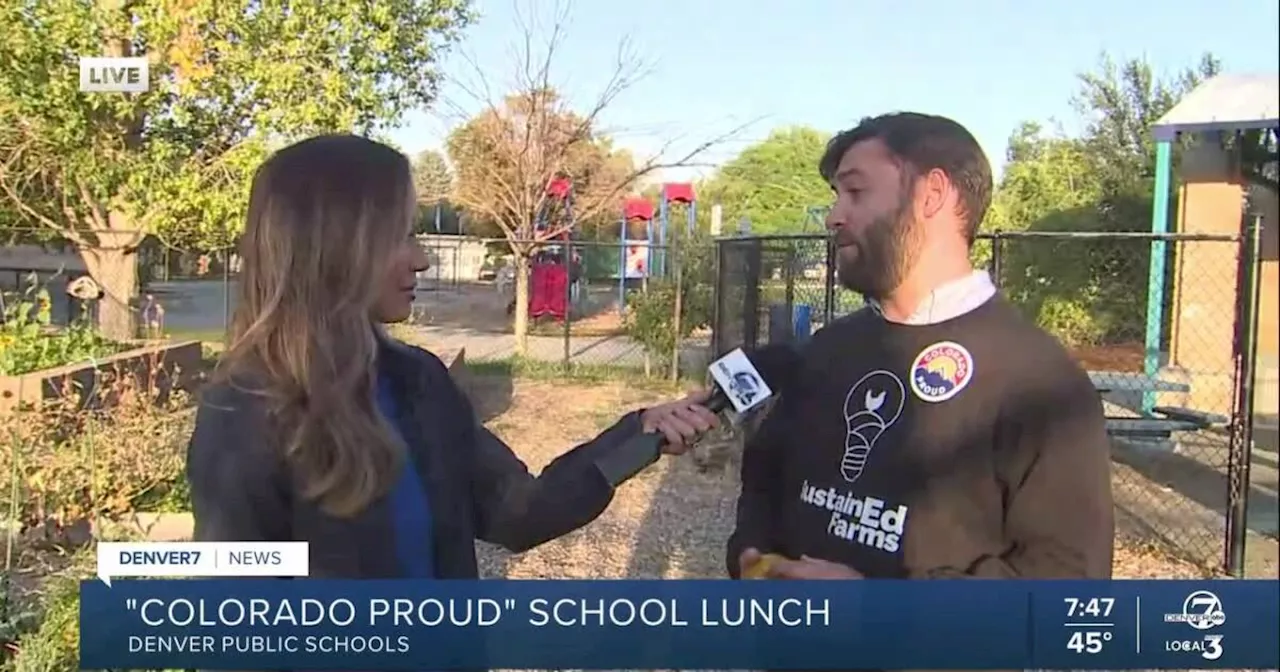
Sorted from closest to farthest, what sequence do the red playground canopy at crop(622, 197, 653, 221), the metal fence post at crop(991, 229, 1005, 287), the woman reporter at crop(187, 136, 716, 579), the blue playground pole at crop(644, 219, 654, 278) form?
the woman reporter at crop(187, 136, 716, 579)
the metal fence post at crop(991, 229, 1005, 287)
the red playground canopy at crop(622, 197, 653, 221)
the blue playground pole at crop(644, 219, 654, 278)

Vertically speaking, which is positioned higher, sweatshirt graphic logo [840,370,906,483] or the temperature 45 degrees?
sweatshirt graphic logo [840,370,906,483]

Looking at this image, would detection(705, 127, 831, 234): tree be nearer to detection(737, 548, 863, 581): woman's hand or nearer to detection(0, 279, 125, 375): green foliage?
detection(737, 548, 863, 581): woman's hand

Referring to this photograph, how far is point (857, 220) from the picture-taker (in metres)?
1.47

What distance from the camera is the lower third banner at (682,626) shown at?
59.0 inches

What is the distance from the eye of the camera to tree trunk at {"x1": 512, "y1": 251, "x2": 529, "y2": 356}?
5.24m

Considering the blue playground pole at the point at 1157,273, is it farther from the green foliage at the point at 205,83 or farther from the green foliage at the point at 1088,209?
the green foliage at the point at 205,83

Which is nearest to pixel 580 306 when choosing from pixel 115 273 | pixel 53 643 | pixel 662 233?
pixel 662 233

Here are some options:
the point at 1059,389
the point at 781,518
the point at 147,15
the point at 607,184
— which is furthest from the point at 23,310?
the point at 1059,389

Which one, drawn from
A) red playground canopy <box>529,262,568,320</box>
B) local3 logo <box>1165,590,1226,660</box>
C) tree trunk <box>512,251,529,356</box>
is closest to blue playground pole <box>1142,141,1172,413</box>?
local3 logo <box>1165,590,1226,660</box>

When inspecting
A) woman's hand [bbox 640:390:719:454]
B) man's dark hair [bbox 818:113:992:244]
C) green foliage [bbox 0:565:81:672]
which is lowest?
green foliage [bbox 0:565:81:672]

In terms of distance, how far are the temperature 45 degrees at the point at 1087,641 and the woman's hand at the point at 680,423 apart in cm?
57

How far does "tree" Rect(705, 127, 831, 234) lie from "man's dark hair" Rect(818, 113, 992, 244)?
1.38 ft

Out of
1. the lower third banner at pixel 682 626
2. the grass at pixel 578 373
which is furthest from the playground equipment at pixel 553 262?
the lower third banner at pixel 682 626

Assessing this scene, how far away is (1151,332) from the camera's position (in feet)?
11.0
